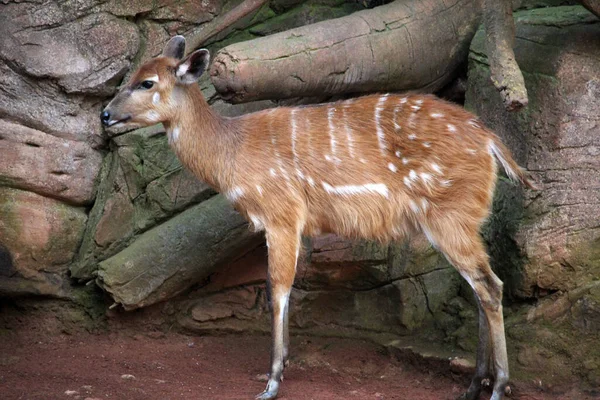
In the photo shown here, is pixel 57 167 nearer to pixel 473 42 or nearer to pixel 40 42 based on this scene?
pixel 40 42

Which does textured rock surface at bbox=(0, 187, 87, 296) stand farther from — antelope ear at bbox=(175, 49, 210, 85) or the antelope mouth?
antelope ear at bbox=(175, 49, 210, 85)

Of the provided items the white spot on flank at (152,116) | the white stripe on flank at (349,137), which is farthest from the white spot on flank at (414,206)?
the white spot on flank at (152,116)

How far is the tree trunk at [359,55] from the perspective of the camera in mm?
5656

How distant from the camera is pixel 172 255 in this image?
20.4ft

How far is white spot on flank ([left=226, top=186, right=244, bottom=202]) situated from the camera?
5.49 m

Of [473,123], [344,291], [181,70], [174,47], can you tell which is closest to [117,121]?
[181,70]

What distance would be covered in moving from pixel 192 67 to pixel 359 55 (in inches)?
45.4

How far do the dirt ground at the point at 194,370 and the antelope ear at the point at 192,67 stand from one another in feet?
6.20

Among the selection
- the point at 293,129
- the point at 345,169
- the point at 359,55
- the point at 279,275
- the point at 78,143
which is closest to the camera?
the point at 279,275

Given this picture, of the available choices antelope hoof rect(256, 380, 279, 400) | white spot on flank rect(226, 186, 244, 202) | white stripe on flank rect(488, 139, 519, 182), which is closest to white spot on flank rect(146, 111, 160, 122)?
white spot on flank rect(226, 186, 244, 202)

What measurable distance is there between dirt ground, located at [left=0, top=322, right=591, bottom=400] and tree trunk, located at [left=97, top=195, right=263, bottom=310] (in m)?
0.43

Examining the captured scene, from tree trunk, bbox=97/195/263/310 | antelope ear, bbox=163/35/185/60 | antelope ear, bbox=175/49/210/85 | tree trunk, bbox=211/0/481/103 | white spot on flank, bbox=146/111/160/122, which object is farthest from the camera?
tree trunk, bbox=97/195/263/310

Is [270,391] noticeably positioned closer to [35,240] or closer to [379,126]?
[379,126]

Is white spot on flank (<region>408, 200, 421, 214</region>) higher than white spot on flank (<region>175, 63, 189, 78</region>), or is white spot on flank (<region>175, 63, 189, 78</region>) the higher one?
white spot on flank (<region>175, 63, 189, 78</region>)
